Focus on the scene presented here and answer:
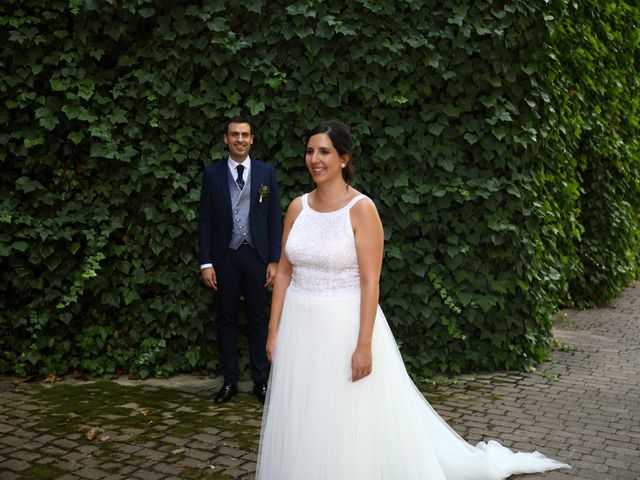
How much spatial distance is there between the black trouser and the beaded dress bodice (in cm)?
202

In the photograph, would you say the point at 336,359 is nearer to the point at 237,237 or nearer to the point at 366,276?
the point at 366,276

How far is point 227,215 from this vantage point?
5895 millimetres

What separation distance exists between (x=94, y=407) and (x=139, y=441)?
92cm

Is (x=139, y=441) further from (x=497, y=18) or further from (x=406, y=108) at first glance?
(x=497, y=18)

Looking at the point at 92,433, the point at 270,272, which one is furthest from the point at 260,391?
the point at 92,433

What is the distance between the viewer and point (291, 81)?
254 inches

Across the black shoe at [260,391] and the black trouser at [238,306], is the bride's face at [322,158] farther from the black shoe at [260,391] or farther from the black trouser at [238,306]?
the black shoe at [260,391]

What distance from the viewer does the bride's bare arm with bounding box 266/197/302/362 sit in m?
4.05

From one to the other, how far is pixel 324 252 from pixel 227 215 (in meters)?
2.26

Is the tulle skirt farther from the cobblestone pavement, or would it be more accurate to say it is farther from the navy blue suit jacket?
the navy blue suit jacket

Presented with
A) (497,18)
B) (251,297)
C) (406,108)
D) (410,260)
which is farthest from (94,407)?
(497,18)

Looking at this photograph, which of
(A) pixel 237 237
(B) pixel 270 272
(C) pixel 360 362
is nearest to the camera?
(C) pixel 360 362

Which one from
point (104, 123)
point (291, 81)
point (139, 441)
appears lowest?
point (139, 441)

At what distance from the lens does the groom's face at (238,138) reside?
579cm
